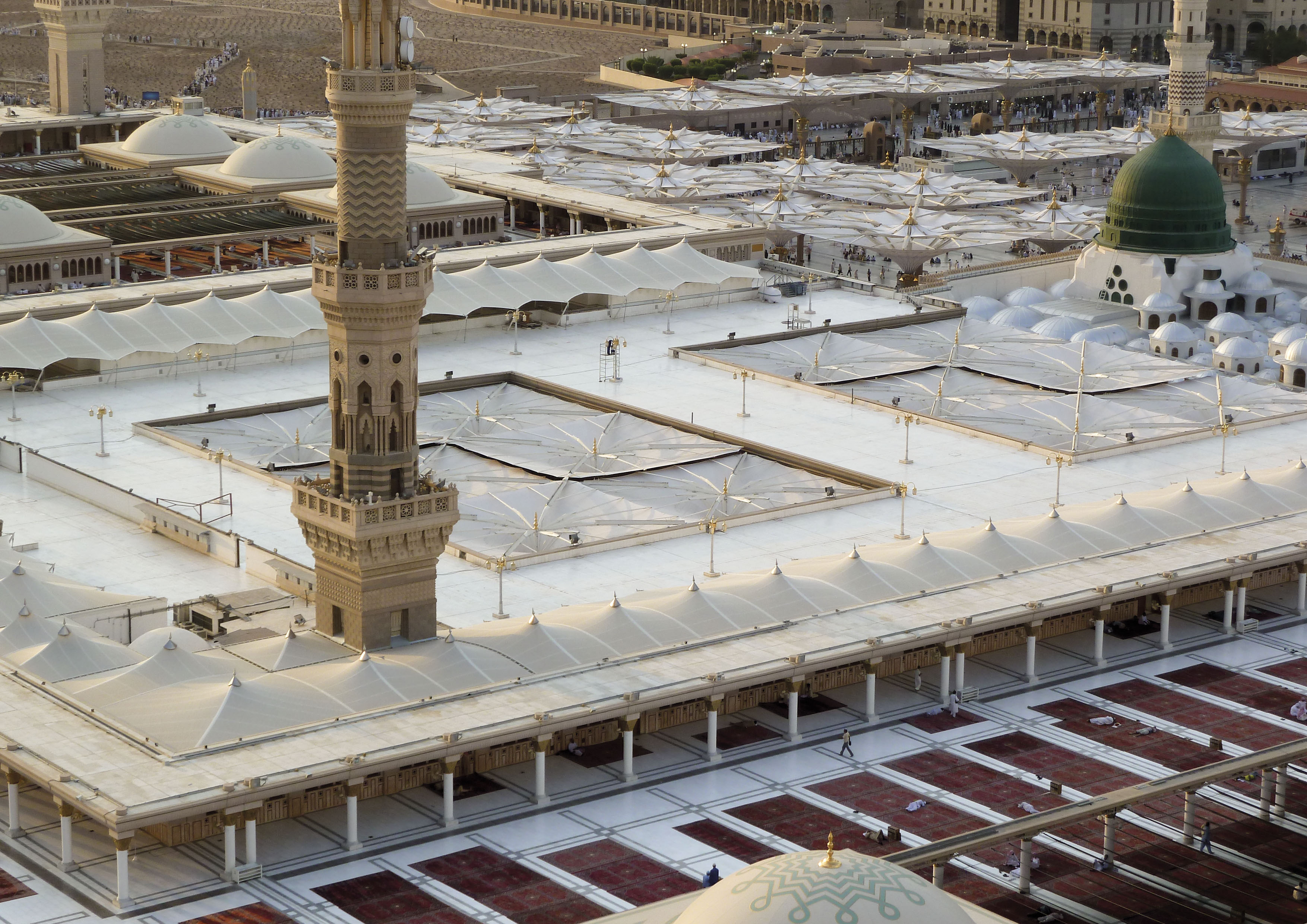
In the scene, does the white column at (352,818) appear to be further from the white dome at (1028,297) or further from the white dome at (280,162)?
the white dome at (280,162)

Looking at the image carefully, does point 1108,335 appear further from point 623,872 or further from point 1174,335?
point 623,872

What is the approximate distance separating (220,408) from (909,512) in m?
28.9

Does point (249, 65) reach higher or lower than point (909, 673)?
higher

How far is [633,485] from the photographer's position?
294ft

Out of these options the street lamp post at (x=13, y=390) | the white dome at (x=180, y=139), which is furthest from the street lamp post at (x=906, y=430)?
the white dome at (x=180, y=139)

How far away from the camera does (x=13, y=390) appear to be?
99.1 m

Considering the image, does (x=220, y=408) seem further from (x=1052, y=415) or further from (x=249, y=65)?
(x=249, y=65)

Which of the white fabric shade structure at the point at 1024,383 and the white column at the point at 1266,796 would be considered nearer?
the white column at the point at 1266,796

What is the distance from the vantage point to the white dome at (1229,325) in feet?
389

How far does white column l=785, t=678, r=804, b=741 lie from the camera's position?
69.4 m

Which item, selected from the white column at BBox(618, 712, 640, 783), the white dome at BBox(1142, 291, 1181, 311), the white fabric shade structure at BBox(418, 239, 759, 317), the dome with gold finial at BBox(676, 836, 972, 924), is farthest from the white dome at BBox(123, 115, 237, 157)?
the dome with gold finial at BBox(676, 836, 972, 924)

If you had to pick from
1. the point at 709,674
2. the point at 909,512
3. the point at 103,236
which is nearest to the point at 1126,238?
the point at 909,512

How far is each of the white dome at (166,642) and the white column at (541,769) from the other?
10.3m

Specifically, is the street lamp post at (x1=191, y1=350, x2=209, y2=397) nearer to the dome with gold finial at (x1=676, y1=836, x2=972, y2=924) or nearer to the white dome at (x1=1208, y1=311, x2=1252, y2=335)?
the white dome at (x1=1208, y1=311, x2=1252, y2=335)
